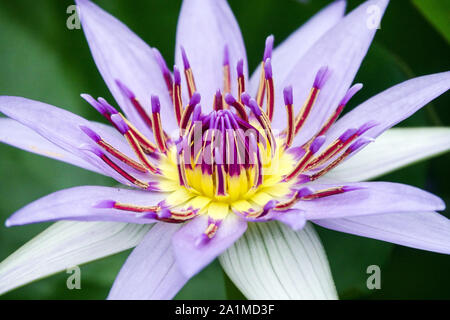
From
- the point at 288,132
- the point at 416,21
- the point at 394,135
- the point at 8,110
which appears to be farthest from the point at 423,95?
the point at 8,110

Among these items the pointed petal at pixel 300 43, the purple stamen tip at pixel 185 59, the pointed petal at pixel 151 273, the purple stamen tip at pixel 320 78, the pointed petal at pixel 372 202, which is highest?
the pointed petal at pixel 300 43

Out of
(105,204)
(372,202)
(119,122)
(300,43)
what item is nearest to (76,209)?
(105,204)

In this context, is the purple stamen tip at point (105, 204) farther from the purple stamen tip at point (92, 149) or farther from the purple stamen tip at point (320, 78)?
the purple stamen tip at point (320, 78)

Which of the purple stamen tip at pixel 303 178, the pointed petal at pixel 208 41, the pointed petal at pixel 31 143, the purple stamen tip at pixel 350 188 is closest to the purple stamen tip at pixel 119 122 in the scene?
the pointed petal at pixel 31 143

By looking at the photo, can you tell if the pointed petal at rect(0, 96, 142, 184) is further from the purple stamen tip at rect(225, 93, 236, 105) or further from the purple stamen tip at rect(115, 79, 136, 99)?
the purple stamen tip at rect(225, 93, 236, 105)

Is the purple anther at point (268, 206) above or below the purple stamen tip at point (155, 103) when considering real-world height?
below

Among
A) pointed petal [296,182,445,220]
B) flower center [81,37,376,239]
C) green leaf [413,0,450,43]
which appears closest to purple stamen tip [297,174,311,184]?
flower center [81,37,376,239]

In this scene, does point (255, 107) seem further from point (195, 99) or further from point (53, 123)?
point (53, 123)

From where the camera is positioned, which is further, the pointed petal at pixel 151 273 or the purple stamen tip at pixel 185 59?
the purple stamen tip at pixel 185 59

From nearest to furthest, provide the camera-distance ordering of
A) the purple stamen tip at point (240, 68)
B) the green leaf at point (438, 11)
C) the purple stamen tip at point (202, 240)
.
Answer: the purple stamen tip at point (202, 240), the purple stamen tip at point (240, 68), the green leaf at point (438, 11)
